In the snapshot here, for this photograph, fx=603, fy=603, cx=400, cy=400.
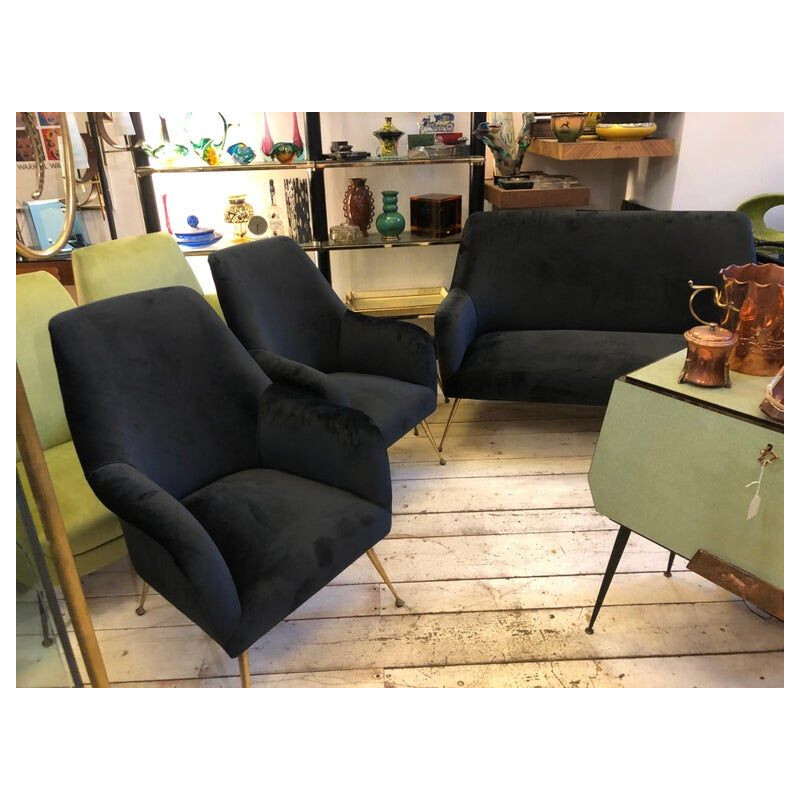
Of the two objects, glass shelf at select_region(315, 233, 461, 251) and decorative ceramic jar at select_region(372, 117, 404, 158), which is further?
glass shelf at select_region(315, 233, 461, 251)

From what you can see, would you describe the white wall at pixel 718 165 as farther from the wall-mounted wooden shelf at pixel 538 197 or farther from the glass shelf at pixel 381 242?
the glass shelf at pixel 381 242

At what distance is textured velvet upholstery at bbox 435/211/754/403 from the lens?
245cm

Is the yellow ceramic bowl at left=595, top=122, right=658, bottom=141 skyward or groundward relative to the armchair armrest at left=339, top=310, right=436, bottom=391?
skyward

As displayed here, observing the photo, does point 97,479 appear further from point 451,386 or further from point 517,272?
point 517,272

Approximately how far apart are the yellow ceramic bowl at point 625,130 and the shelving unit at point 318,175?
1.99 feet

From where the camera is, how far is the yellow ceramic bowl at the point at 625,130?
117 inches

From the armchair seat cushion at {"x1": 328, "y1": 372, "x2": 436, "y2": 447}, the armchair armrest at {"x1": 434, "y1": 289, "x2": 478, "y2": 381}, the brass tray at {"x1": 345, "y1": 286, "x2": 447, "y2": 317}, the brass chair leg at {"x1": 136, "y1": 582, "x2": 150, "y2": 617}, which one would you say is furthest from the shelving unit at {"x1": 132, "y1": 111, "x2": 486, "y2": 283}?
the brass chair leg at {"x1": 136, "y1": 582, "x2": 150, "y2": 617}

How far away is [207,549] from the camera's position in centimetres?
123

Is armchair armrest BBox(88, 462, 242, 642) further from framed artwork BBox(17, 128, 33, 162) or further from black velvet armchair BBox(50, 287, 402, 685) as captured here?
framed artwork BBox(17, 128, 33, 162)

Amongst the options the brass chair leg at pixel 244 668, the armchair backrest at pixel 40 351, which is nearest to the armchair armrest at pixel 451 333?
the armchair backrest at pixel 40 351

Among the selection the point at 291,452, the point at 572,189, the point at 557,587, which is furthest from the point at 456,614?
the point at 572,189

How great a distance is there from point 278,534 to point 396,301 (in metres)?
2.34
